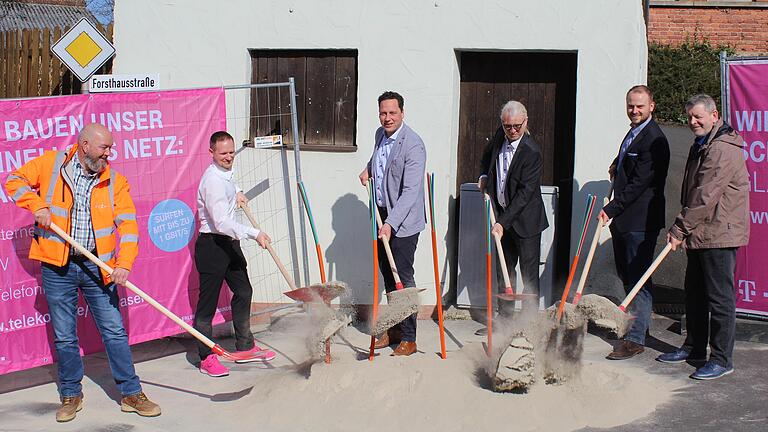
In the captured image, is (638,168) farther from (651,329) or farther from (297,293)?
(297,293)

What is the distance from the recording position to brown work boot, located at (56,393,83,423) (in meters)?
5.70

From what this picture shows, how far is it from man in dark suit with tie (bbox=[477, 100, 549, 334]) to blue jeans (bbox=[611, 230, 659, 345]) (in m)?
0.69

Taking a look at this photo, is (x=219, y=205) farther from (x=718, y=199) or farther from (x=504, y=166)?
(x=718, y=199)

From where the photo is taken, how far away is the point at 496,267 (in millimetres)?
7953

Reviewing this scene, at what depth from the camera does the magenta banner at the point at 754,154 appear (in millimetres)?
7039

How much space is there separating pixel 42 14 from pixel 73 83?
68.4 feet

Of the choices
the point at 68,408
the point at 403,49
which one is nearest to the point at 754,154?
the point at 403,49

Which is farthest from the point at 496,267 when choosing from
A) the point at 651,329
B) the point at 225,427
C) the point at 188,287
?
the point at 225,427

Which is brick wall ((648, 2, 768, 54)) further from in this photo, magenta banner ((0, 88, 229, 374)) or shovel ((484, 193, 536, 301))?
magenta banner ((0, 88, 229, 374))

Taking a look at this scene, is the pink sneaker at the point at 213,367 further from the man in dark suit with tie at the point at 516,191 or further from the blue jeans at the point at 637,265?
the blue jeans at the point at 637,265

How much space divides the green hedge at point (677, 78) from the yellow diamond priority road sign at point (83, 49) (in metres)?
11.2

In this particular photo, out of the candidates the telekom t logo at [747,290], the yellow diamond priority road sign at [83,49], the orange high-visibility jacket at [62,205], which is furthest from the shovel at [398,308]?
the yellow diamond priority road sign at [83,49]

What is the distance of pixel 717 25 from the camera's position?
64.7ft

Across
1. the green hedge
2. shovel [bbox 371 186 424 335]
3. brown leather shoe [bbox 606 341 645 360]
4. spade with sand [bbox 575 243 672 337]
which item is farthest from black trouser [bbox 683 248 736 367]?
the green hedge
